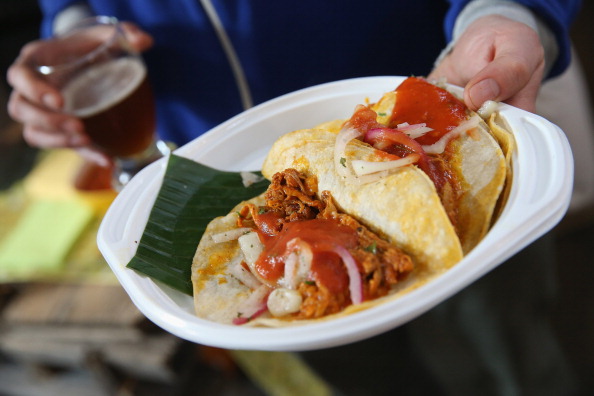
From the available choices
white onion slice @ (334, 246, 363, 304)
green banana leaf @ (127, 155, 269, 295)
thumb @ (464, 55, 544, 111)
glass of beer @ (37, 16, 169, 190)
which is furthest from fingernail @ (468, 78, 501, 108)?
glass of beer @ (37, 16, 169, 190)

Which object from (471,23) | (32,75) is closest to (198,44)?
(32,75)

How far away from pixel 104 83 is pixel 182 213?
1.02 metres

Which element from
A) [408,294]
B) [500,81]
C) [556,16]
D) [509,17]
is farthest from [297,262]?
[556,16]

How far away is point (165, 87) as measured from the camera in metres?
2.65

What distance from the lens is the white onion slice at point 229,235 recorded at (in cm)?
150

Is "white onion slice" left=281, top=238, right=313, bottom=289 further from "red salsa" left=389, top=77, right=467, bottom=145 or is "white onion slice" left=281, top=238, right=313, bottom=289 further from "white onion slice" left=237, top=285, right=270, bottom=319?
"red salsa" left=389, top=77, right=467, bottom=145

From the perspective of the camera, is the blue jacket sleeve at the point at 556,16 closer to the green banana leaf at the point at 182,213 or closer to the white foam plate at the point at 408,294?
the white foam plate at the point at 408,294

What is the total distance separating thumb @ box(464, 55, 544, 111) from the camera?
142cm

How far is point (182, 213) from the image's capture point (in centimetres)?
161

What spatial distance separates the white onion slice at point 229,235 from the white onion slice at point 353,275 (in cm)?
39

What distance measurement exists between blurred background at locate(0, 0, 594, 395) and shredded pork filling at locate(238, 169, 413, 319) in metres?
1.50

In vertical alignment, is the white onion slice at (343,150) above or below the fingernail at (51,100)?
above

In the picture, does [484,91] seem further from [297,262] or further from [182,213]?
[182,213]

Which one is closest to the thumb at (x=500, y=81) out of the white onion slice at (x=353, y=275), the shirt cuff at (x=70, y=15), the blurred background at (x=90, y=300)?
the white onion slice at (x=353, y=275)
